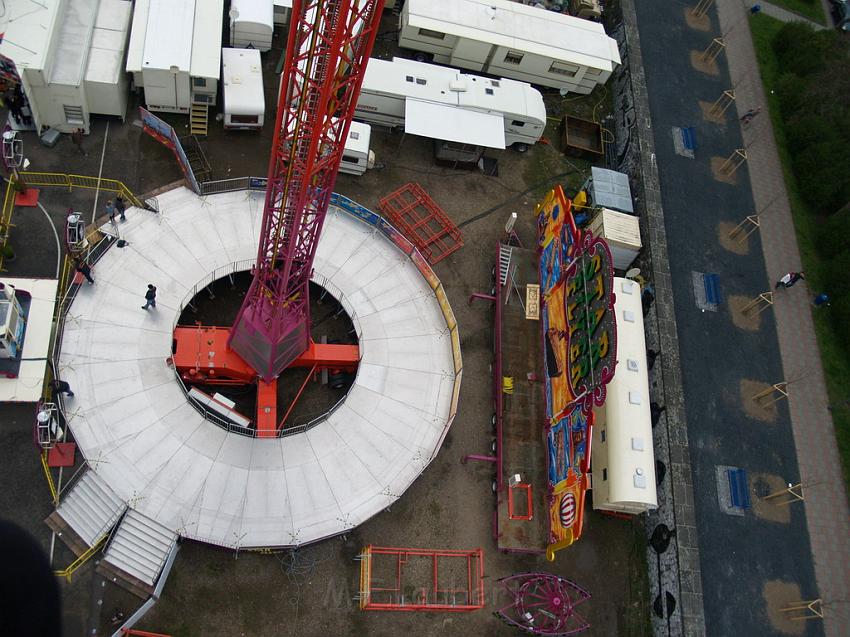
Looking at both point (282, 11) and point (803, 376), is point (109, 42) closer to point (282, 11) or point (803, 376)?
point (282, 11)

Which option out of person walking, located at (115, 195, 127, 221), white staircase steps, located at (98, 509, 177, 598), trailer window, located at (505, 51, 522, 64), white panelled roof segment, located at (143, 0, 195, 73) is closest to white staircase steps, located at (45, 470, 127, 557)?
white staircase steps, located at (98, 509, 177, 598)

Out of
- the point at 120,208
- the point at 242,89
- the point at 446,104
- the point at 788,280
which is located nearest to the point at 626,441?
the point at 788,280

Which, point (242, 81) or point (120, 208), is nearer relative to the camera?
point (120, 208)

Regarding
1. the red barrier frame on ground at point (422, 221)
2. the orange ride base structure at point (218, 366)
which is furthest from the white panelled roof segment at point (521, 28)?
the orange ride base structure at point (218, 366)

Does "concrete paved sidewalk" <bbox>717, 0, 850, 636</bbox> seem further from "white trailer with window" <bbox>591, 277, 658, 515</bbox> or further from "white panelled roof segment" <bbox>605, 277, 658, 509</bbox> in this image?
"white panelled roof segment" <bbox>605, 277, 658, 509</bbox>

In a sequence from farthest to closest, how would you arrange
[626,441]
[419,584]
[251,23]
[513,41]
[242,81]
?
[513,41] < [251,23] < [242,81] < [626,441] < [419,584]
